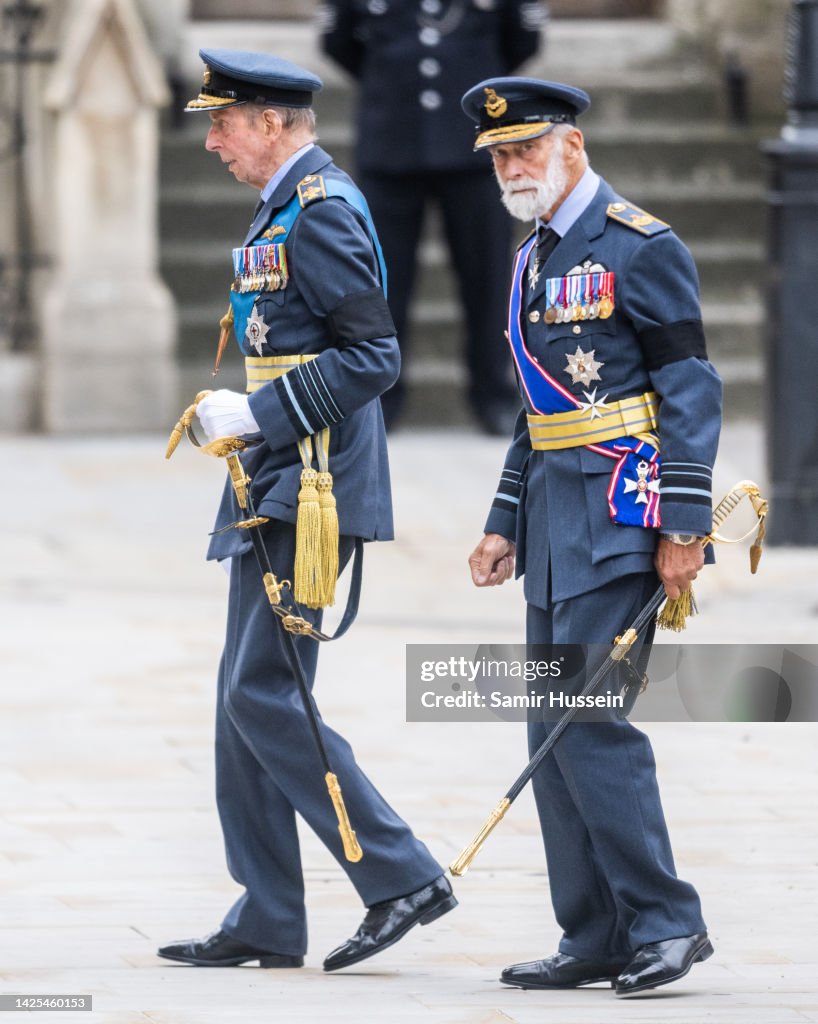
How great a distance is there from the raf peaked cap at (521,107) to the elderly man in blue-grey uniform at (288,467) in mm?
344

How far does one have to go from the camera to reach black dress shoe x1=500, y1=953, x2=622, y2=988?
14.7ft

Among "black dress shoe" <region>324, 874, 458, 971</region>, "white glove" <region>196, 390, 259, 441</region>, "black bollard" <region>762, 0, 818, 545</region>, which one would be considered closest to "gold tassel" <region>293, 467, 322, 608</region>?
"white glove" <region>196, 390, 259, 441</region>

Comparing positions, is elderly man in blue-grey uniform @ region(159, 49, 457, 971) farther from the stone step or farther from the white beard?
the stone step

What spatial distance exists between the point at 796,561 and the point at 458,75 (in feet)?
9.63

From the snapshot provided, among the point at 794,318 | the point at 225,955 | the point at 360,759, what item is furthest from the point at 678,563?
the point at 794,318

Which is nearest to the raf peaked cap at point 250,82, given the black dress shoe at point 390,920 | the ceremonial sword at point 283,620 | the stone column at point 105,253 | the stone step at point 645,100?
the ceremonial sword at point 283,620

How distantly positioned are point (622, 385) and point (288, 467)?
2.21 ft

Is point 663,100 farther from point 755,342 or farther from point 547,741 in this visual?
point 547,741

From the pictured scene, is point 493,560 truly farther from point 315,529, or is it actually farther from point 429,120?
point 429,120

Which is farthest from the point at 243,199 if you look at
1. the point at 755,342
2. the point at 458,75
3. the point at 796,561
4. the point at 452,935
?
the point at 452,935

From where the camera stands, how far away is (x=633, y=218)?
440 cm

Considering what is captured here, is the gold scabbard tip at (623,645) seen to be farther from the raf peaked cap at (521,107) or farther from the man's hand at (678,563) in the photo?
the raf peaked cap at (521,107)

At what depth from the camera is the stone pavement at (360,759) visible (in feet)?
14.7

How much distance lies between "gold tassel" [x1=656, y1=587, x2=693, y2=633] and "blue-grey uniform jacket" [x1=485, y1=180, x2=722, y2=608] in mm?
105
